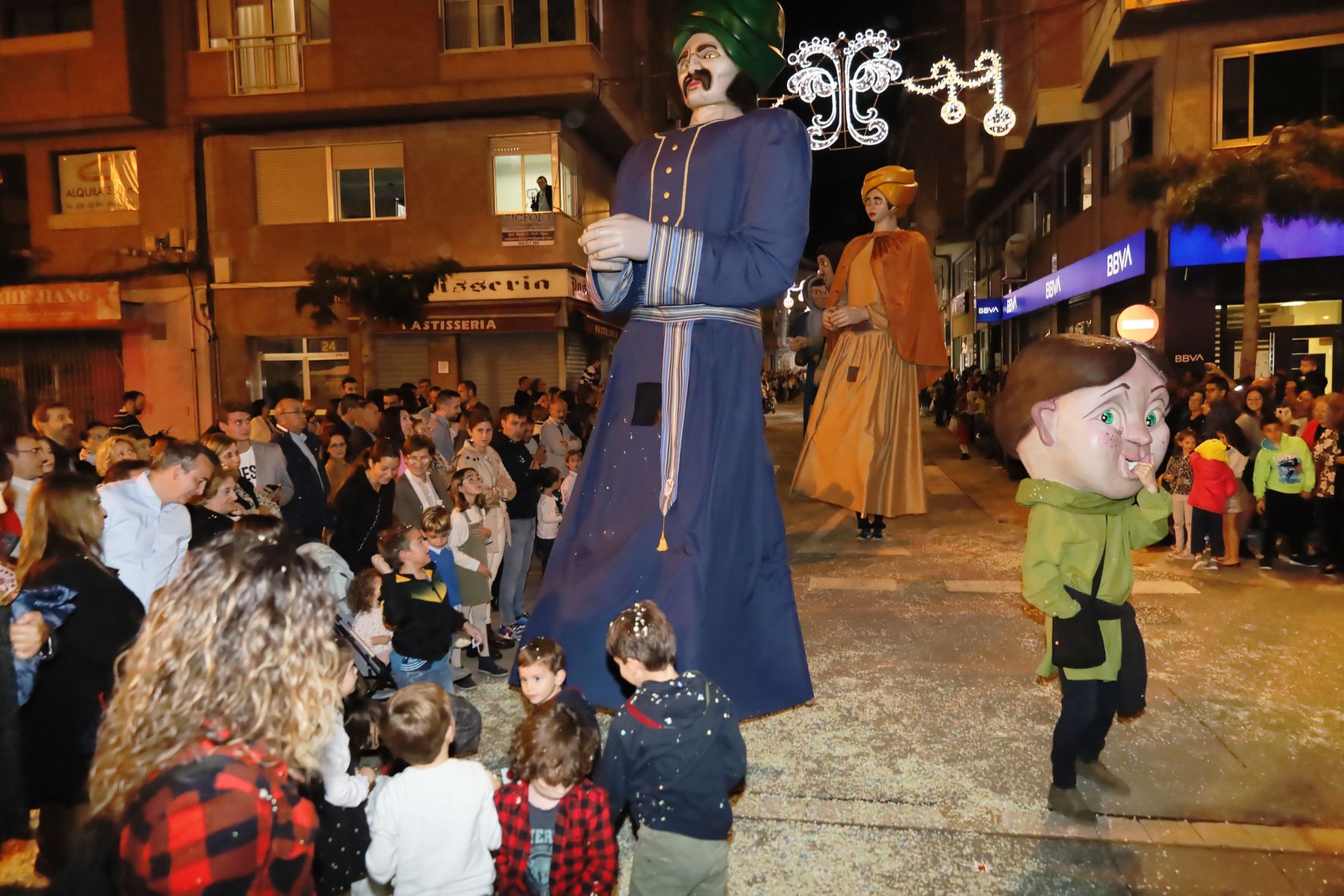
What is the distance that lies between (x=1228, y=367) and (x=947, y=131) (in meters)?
21.9

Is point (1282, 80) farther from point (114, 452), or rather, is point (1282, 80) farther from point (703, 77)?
point (114, 452)

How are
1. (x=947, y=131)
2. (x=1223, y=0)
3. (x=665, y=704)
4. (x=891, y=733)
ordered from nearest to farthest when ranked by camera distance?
(x=665, y=704) → (x=891, y=733) → (x=1223, y=0) → (x=947, y=131)

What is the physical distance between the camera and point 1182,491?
7.61m

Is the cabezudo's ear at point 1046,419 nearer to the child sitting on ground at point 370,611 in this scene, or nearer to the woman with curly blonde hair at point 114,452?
the child sitting on ground at point 370,611

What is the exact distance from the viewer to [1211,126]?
45.4 ft

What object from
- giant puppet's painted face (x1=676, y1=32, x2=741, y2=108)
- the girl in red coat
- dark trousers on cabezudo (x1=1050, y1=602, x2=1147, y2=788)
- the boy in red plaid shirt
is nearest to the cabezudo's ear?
dark trousers on cabezudo (x1=1050, y1=602, x2=1147, y2=788)

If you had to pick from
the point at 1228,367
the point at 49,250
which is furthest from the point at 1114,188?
the point at 49,250

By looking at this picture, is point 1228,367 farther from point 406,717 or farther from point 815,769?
point 406,717

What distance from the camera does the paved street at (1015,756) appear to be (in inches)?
118

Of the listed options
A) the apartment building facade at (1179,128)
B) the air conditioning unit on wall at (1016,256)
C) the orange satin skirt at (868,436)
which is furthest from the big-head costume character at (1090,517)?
the air conditioning unit on wall at (1016,256)

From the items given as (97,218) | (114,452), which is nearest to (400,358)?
(97,218)

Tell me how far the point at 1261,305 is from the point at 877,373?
10.1 meters

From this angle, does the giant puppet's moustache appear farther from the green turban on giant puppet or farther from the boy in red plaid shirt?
the boy in red plaid shirt

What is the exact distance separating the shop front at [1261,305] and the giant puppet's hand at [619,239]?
12.4 m
